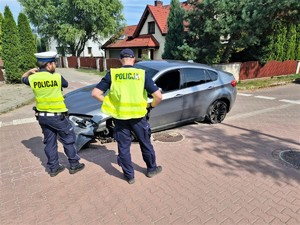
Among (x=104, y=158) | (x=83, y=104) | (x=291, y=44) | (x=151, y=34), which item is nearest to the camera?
(x=104, y=158)

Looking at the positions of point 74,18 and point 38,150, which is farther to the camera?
point 74,18

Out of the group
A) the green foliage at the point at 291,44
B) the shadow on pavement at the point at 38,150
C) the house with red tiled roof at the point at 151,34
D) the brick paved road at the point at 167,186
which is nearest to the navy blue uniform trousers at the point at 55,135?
the brick paved road at the point at 167,186

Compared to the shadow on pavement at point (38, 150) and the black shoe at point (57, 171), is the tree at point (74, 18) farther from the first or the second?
the black shoe at point (57, 171)

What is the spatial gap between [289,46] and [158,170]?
17.0 meters

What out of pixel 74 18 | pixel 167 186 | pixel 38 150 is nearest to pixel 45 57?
pixel 38 150

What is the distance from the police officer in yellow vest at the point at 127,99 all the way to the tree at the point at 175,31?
1086 centimetres

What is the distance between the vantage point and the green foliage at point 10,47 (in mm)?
11922

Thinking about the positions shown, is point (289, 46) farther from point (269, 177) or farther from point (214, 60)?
point (269, 177)

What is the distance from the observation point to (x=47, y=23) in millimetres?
27672

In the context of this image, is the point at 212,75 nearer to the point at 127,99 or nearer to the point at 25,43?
the point at 127,99

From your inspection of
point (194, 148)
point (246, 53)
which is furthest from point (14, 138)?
point (246, 53)

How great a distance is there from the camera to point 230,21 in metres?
10.7

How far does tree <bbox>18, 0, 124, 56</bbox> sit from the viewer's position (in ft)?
83.0

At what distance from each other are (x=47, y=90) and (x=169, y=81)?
2668 mm
